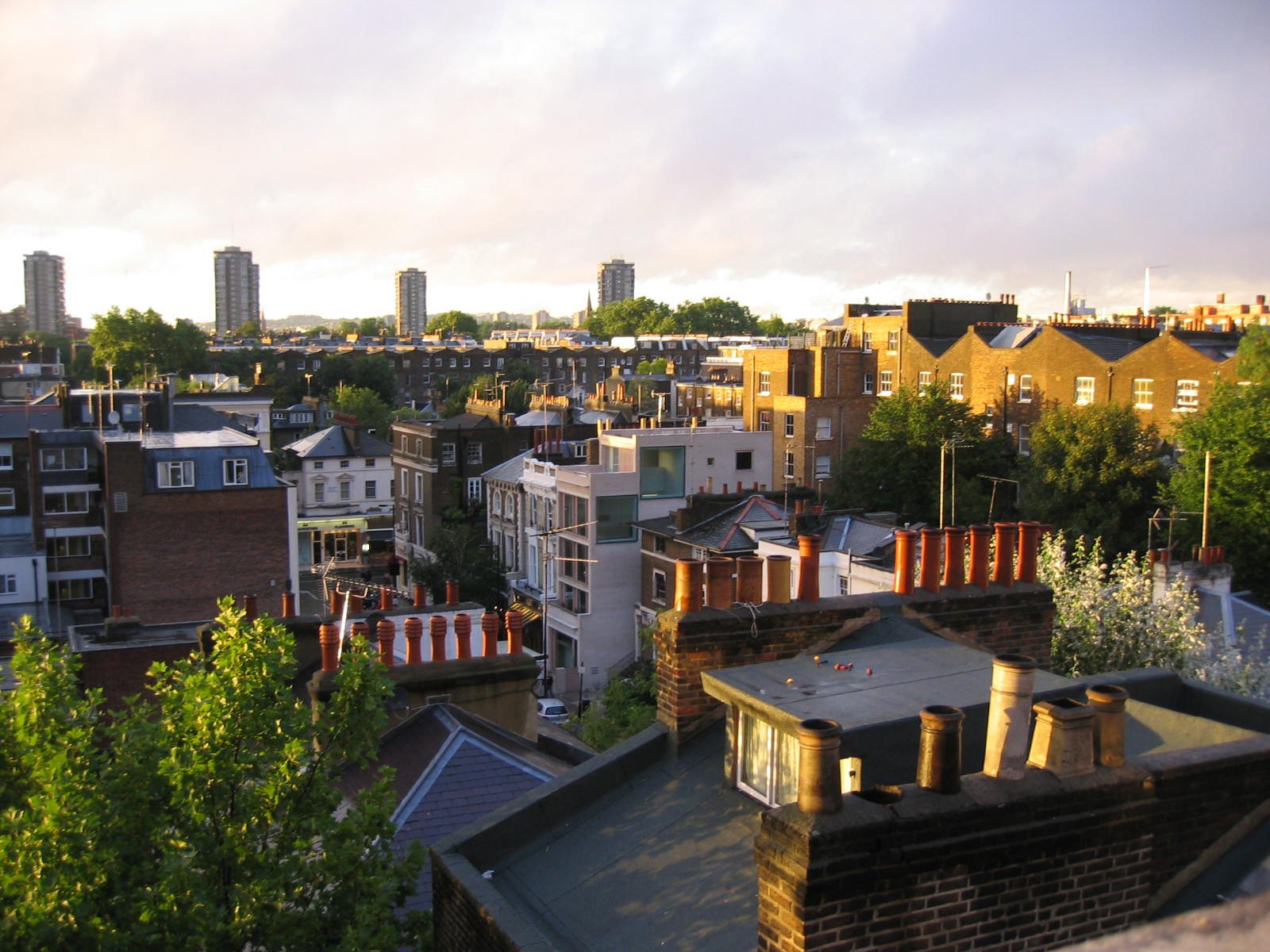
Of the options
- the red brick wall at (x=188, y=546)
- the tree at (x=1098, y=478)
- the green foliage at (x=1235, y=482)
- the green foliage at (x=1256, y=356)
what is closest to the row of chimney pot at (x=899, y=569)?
the green foliage at (x=1235, y=482)

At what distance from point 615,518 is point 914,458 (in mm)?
17296

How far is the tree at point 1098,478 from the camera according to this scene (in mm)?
47781

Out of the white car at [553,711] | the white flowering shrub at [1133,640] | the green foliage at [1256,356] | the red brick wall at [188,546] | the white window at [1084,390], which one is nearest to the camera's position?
the white flowering shrub at [1133,640]

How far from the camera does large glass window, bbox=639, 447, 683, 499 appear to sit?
49312mm

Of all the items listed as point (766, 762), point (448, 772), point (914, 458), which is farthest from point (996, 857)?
point (914, 458)

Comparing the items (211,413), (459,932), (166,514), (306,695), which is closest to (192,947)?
(459,932)

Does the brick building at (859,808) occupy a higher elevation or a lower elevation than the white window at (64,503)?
higher

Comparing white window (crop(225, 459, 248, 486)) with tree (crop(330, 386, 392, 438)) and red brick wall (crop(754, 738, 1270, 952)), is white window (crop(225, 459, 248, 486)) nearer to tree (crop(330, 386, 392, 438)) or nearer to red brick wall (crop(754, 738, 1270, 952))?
red brick wall (crop(754, 738, 1270, 952))

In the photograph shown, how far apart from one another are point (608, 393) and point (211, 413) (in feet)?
211

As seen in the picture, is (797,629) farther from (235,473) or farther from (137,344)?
(137,344)

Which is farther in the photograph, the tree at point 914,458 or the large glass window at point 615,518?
the tree at point 914,458

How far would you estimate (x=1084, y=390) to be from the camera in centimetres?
→ 5894

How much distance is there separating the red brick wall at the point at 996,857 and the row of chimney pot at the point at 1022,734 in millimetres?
95

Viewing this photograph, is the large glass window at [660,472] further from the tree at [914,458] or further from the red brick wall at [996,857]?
the red brick wall at [996,857]
